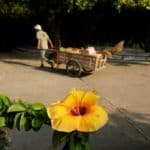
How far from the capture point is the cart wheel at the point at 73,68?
51.3 ft

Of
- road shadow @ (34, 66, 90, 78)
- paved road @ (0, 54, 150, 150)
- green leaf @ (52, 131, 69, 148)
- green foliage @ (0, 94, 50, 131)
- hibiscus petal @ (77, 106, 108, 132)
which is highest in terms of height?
hibiscus petal @ (77, 106, 108, 132)

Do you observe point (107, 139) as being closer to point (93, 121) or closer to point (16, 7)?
point (93, 121)

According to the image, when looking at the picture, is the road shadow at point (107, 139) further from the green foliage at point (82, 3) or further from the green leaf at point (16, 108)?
the green foliage at point (82, 3)

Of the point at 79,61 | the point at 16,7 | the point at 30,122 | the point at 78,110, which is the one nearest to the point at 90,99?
the point at 78,110

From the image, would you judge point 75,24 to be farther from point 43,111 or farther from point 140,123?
point 43,111

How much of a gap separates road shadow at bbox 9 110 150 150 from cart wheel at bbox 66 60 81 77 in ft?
20.3

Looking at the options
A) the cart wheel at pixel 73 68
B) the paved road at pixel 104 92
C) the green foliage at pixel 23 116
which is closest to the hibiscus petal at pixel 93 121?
the green foliage at pixel 23 116

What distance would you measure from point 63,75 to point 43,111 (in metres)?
13.9

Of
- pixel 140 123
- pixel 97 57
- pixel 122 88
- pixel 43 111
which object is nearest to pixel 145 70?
pixel 97 57

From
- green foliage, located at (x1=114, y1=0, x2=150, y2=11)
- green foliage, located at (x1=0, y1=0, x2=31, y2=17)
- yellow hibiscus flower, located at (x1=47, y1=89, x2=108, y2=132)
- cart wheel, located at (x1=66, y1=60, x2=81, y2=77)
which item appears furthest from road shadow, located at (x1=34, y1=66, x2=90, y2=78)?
yellow hibiscus flower, located at (x1=47, y1=89, x2=108, y2=132)

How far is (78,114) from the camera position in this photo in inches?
83.4

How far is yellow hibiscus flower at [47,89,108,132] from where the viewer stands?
2049mm

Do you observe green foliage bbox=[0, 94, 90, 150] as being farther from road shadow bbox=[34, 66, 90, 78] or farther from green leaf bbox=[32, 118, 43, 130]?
road shadow bbox=[34, 66, 90, 78]

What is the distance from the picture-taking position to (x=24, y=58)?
67.4 feet
